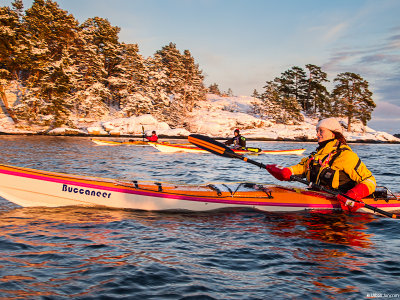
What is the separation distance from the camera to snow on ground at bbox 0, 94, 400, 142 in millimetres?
39906

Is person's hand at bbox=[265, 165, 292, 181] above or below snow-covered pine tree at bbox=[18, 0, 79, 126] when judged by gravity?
below

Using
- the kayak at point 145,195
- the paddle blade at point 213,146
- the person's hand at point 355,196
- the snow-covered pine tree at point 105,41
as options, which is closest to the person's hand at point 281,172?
the kayak at point 145,195

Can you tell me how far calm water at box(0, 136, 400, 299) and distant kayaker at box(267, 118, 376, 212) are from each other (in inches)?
26.3

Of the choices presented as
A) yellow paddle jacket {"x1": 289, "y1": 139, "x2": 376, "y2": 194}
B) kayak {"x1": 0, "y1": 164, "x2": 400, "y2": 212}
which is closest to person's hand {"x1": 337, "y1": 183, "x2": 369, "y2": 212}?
yellow paddle jacket {"x1": 289, "y1": 139, "x2": 376, "y2": 194}

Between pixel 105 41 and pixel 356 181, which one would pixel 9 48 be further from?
pixel 356 181

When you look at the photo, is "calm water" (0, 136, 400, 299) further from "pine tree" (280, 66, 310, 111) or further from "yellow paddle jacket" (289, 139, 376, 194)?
"pine tree" (280, 66, 310, 111)

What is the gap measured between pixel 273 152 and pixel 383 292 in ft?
57.0

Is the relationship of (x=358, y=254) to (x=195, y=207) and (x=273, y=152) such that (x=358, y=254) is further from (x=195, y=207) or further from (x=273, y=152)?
(x=273, y=152)

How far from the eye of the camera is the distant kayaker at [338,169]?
18.1 ft

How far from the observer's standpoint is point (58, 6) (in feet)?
145

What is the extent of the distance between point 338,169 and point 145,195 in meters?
3.71

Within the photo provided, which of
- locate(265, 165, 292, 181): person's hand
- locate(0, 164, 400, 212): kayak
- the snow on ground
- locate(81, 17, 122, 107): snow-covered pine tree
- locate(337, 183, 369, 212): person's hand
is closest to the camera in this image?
locate(337, 183, 369, 212): person's hand

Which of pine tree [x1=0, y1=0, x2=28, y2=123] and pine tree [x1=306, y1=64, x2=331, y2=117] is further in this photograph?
pine tree [x1=306, y1=64, x2=331, y2=117]

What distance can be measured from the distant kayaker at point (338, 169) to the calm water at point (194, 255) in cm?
67
